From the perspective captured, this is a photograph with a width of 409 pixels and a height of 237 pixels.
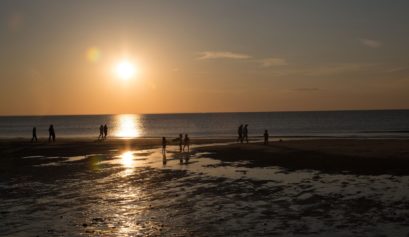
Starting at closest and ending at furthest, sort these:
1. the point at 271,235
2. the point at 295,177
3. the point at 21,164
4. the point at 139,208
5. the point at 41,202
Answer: the point at 271,235
the point at 139,208
the point at 41,202
the point at 295,177
the point at 21,164

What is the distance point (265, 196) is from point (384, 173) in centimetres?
805

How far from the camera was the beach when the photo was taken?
40.8ft

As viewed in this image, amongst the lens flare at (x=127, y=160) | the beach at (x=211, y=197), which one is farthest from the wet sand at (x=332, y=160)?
the lens flare at (x=127, y=160)

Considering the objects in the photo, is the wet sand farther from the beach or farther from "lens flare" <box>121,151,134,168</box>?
"lens flare" <box>121,151,134,168</box>

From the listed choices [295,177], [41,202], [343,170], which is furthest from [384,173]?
[41,202]

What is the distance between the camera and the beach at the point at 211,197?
1243cm

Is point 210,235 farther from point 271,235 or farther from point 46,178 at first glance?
point 46,178

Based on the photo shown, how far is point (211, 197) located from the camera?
54.3 ft

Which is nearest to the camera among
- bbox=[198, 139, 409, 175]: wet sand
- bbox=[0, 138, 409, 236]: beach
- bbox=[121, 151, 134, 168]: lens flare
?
bbox=[0, 138, 409, 236]: beach

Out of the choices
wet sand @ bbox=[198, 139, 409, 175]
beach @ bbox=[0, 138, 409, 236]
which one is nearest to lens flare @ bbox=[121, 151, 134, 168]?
beach @ bbox=[0, 138, 409, 236]

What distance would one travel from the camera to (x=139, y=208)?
1501cm

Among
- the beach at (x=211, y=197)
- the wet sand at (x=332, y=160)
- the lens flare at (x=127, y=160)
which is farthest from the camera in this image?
the lens flare at (x=127, y=160)

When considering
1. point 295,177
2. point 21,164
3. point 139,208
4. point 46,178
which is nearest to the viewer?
point 139,208

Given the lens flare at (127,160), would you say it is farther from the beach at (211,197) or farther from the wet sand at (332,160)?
the wet sand at (332,160)
